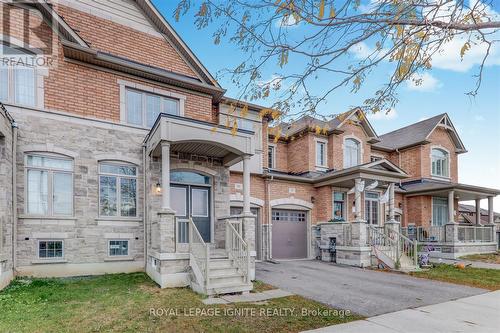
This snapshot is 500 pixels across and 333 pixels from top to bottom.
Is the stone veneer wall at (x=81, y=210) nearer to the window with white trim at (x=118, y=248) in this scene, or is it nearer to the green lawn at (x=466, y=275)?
the window with white trim at (x=118, y=248)

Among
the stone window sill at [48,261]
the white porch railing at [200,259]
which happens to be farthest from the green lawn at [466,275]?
the stone window sill at [48,261]

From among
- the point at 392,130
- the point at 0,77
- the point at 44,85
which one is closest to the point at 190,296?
the point at 44,85

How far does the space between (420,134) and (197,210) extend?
15704 millimetres

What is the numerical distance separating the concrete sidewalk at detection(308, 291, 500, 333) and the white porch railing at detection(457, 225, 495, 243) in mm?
10795

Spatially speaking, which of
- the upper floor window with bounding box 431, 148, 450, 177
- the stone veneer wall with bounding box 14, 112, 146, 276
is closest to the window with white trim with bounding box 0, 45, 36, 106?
the stone veneer wall with bounding box 14, 112, 146, 276

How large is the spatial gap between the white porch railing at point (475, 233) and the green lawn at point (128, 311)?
13.4 meters

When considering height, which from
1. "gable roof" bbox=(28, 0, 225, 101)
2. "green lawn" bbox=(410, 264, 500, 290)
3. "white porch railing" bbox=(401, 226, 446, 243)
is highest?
"gable roof" bbox=(28, 0, 225, 101)

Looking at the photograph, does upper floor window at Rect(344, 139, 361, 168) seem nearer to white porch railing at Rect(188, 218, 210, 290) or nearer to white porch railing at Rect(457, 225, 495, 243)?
white porch railing at Rect(457, 225, 495, 243)

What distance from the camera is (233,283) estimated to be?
741cm

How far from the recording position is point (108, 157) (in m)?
9.52

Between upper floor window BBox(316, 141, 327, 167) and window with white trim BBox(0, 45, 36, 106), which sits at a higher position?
window with white trim BBox(0, 45, 36, 106)

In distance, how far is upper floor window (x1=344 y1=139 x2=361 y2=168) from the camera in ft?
55.5

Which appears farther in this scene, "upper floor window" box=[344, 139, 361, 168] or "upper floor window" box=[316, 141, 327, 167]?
"upper floor window" box=[344, 139, 361, 168]

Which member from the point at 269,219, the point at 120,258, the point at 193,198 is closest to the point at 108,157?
the point at 193,198
